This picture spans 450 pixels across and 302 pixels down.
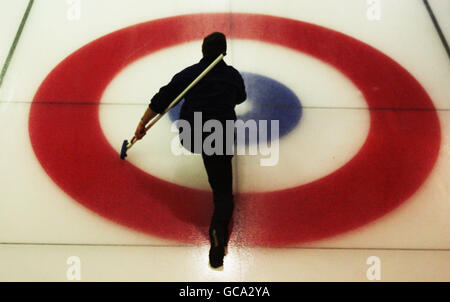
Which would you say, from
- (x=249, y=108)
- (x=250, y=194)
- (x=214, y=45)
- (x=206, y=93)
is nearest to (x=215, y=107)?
(x=206, y=93)

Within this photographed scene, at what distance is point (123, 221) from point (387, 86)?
7.34 ft

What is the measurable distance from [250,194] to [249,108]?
776 mm

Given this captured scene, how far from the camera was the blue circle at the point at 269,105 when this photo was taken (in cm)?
287

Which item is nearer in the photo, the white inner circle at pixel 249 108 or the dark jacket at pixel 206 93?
the dark jacket at pixel 206 93

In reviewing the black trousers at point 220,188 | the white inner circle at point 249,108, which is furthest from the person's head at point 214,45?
the white inner circle at point 249,108

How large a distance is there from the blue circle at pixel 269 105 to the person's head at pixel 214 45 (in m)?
0.83


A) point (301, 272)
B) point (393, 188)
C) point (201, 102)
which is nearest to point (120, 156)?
point (201, 102)

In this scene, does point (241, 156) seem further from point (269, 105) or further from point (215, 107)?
Answer: point (215, 107)

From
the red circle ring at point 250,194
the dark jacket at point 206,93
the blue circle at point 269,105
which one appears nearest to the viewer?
the dark jacket at point 206,93

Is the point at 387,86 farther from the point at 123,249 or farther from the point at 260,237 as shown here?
the point at 123,249

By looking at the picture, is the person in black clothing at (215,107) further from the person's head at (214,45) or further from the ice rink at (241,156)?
the ice rink at (241,156)

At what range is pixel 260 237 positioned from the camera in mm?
2250

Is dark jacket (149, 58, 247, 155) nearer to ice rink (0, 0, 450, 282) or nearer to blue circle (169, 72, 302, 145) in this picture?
ice rink (0, 0, 450, 282)

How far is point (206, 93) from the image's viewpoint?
2043 millimetres
